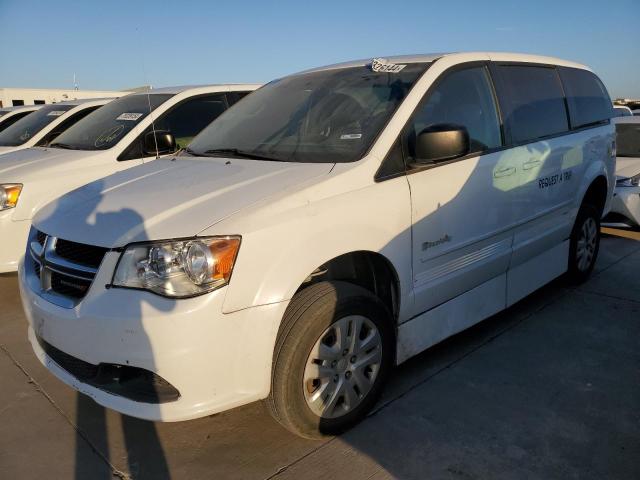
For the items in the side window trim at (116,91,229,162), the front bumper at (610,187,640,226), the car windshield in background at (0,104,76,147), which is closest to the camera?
the side window trim at (116,91,229,162)

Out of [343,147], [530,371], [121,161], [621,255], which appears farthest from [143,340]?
[621,255]

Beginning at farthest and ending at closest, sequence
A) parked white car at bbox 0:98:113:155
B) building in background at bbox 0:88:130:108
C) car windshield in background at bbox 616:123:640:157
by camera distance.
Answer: building in background at bbox 0:88:130:108 < car windshield in background at bbox 616:123:640:157 < parked white car at bbox 0:98:113:155

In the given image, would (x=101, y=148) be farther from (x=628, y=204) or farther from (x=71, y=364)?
(x=628, y=204)

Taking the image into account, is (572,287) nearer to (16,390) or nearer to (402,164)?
(402,164)

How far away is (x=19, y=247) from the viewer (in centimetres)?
449

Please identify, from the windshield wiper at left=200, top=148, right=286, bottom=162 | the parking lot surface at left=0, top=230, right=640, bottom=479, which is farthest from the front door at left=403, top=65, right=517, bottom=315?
the windshield wiper at left=200, top=148, right=286, bottom=162

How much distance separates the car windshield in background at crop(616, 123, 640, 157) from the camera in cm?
771

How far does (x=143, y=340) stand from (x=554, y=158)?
3120 mm

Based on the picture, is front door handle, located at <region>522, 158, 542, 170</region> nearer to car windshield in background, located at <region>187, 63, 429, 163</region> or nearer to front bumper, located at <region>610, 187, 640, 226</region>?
car windshield in background, located at <region>187, 63, 429, 163</region>

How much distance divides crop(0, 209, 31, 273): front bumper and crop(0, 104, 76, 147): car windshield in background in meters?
2.99

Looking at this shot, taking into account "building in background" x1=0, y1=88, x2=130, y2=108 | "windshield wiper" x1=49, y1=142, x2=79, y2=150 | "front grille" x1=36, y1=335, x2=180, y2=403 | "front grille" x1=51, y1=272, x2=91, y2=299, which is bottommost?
"front grille" x1=36, y1=335, x2=180, y2=403

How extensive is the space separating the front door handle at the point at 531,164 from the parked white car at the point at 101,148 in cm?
289

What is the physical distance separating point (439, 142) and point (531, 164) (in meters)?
1.24

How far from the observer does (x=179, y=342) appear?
2.11m
